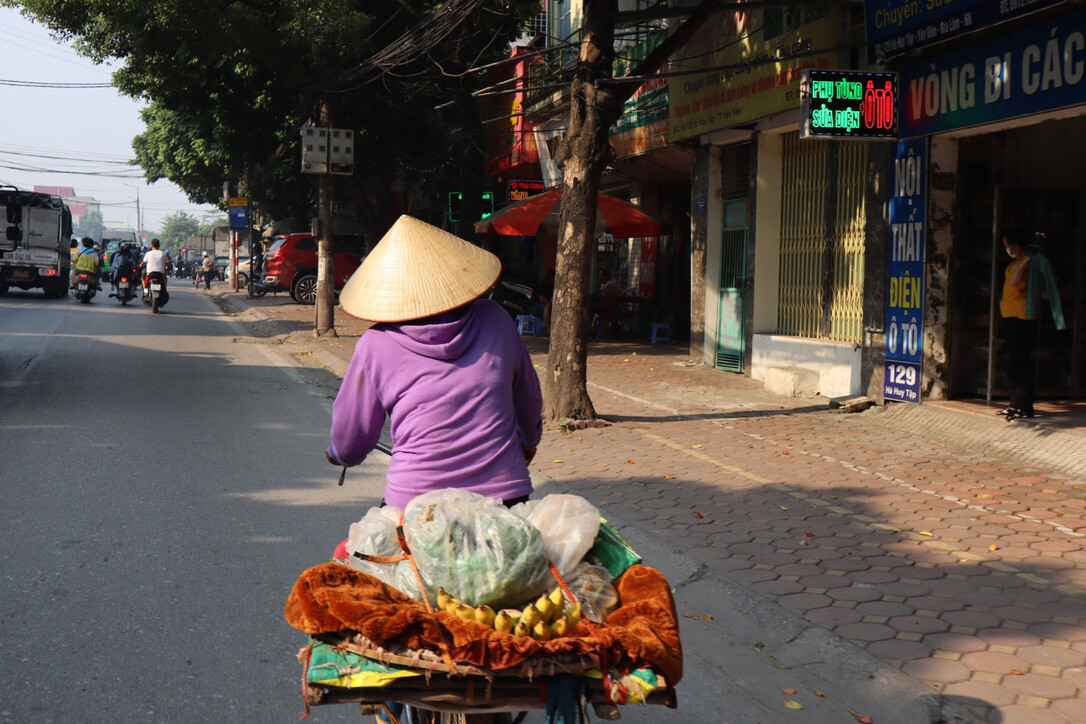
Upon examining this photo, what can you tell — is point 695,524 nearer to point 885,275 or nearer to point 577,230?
point 577,230

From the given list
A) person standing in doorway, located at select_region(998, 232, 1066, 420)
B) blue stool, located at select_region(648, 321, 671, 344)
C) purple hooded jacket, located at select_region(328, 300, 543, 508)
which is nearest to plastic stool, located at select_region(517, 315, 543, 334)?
blue stool, located at select_region(648, 321, 671, 344)

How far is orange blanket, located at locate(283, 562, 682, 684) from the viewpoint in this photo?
7.34ft

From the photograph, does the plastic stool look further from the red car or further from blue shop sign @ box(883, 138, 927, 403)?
the red car

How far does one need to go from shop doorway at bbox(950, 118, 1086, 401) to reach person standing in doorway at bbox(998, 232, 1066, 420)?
798mm

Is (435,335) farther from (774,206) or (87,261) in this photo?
(87,261)

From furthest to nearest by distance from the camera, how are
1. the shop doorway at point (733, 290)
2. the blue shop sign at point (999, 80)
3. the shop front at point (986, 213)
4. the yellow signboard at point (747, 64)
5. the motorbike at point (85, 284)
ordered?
1. the motorbike at point (85, 284)
2. the shop doorway at point (733, 290)
3. the yellow signboard at point (747, 64)
4. the shop front at point (986, 213)
5. the blue shop sign at point (999, 80)

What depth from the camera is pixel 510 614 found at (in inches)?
94.1

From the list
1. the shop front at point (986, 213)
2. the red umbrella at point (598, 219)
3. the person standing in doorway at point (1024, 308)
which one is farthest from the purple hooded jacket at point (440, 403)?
the red umbrella at point (598, 219)

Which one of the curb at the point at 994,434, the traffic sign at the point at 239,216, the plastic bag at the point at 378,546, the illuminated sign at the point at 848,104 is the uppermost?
the traffic sign at the point at 239,216

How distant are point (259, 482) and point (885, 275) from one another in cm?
678

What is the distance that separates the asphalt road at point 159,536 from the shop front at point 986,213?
5950 millimetres

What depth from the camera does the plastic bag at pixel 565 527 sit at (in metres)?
2.58

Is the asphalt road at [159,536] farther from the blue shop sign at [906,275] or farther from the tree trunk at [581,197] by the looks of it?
the blue shop sign at [906,275]

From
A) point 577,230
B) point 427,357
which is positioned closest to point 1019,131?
point 577,230
